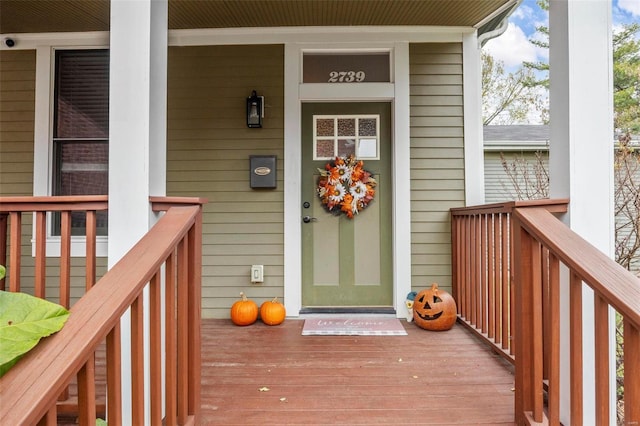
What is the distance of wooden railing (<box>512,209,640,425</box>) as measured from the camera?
112 centimetres

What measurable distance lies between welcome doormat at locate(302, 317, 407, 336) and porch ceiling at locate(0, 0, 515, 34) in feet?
8.65

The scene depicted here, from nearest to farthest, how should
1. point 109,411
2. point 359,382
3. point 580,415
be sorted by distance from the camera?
1. point 109,411
2. point 580,415
3. point 359,382

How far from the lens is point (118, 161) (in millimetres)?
1560

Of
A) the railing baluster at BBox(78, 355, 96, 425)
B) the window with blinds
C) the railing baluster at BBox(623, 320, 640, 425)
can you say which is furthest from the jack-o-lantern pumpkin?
the window with blinds

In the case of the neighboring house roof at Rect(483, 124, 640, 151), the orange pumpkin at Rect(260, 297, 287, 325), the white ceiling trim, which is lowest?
the orange pumpkin at Rect(260, 297, 287, 325)

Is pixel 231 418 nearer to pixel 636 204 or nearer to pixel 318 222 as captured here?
pixel 318 222

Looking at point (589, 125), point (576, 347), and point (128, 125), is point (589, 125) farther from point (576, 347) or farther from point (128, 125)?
point (128, 125)

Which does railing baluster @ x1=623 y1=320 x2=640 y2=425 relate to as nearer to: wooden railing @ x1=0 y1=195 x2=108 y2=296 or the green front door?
wooden railing @ x1=0 y1=195 x2=108 y2=296

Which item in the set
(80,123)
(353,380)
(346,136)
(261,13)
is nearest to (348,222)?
(346,136)

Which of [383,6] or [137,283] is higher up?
[383,6]

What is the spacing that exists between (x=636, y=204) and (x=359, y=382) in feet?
12.5

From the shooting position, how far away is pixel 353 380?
2080 millimetres

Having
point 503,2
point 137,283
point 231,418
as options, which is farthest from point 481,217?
point 137,283

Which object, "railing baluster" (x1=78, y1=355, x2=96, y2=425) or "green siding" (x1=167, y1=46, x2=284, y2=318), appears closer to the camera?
"railing baluster" (x1=78, y1=355, x2=96, y2=425)
